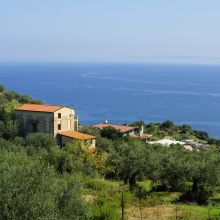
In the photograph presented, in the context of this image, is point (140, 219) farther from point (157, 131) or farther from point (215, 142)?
point (157, 131)

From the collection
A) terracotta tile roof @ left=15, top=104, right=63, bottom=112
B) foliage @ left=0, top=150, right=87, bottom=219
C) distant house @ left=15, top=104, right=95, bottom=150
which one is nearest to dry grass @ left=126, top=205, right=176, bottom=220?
foliage @ left=0, top=150, right=87, bottom=219

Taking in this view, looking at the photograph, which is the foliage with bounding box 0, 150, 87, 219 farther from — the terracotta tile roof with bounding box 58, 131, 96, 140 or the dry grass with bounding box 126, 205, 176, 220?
the terracotta tile roof with bounding box 58, 131, 96, 140

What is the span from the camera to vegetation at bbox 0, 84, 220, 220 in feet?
45.2

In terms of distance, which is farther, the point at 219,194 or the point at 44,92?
the point at 44,92

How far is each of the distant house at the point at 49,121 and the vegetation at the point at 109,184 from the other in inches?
135

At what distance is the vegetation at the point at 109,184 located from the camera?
1379cm

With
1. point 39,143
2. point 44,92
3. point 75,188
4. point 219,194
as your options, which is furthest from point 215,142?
point 44,92

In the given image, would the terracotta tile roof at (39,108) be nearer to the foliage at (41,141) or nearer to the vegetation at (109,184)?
the vegetation at (109,184)

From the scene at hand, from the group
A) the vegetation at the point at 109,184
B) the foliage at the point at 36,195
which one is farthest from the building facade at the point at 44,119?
the foliage at the point at 36,195

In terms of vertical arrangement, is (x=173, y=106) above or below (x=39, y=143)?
below

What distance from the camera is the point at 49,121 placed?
163ft

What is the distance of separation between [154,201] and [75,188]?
348 inches

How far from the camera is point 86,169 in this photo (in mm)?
34281

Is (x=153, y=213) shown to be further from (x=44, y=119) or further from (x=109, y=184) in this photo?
(x=44, y=119)
